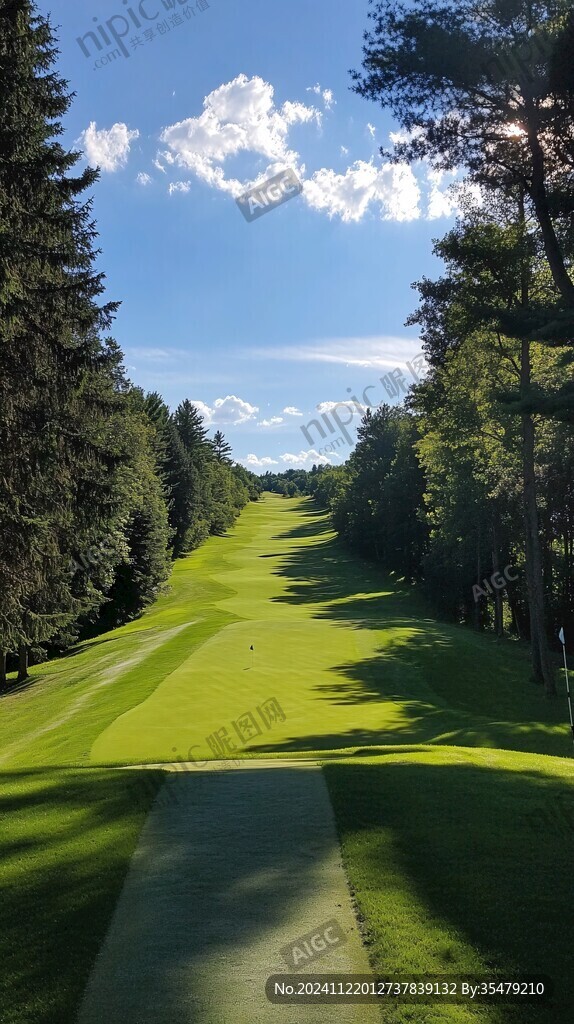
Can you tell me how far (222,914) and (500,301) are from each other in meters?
20.8

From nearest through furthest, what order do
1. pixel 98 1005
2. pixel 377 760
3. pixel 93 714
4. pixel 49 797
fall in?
pixel 98 1005 < pixel 49 797 < pixel 377 760 < pixel 93 714

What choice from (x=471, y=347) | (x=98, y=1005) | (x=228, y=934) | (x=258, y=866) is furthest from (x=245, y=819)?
(x=471, y=347)

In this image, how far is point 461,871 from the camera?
269 inches

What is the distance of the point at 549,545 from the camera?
Result: 126 ft

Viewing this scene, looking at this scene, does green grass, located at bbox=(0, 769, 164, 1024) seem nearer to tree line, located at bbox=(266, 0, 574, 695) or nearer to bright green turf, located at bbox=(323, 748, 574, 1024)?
bright green turf, located at bbox=(323, 748, 574, 1024)

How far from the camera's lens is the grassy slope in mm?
6184

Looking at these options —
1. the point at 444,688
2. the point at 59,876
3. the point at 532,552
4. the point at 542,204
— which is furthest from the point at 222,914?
the point at 532,552

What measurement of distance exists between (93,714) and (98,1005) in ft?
48.3

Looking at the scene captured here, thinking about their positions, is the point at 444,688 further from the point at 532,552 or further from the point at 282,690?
the point at 282,690

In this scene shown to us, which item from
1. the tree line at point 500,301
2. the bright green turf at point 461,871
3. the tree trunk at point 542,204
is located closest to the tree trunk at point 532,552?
the tree line at point 500,301

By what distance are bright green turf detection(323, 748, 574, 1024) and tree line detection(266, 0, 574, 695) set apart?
18.9 ft

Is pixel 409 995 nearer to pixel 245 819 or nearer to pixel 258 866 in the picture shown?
pixel 258 866

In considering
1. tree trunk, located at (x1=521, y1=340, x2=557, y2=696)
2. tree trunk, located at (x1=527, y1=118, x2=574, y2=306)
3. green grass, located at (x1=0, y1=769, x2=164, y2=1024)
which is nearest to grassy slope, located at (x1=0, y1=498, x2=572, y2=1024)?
green grass, located at (x1=0, y1=769, x2=164, y2=1024)

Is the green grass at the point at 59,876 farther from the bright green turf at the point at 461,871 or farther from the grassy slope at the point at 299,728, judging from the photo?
the bright green turf at the point at 461,871
